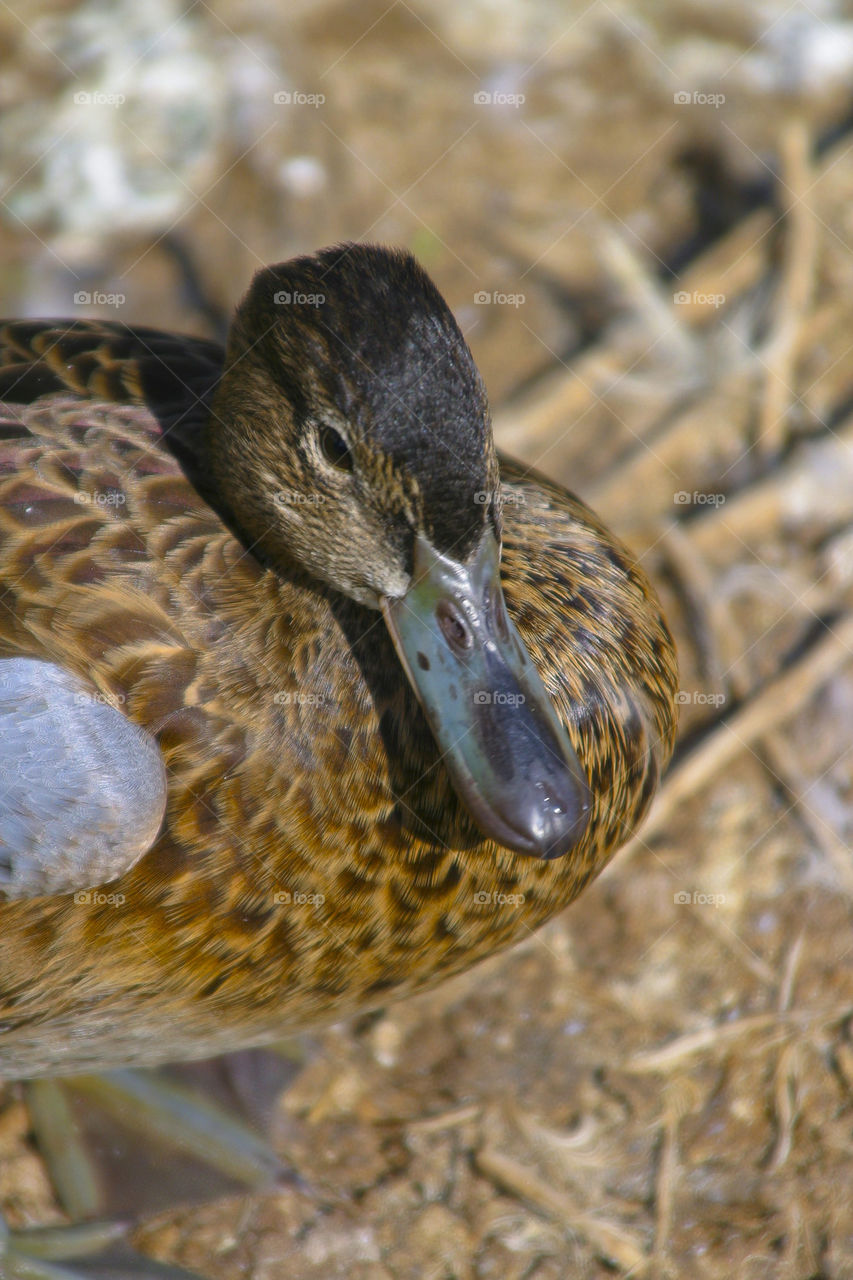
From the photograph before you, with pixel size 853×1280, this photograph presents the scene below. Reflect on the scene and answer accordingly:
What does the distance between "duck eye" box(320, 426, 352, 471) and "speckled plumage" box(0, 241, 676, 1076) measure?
3.7 inches

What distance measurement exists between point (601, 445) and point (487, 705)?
6.33ft

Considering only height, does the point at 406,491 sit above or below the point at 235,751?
above

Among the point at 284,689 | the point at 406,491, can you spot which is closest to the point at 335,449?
the point at 406,491

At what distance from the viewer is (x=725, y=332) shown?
3.53 meters

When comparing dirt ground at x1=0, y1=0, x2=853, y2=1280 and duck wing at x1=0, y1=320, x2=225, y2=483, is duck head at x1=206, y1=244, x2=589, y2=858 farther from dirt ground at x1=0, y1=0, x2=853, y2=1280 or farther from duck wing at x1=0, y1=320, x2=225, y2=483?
dirt ground at x1=0, y1=0, x2=853, y2=1280

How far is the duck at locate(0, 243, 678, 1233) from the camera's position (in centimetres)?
155

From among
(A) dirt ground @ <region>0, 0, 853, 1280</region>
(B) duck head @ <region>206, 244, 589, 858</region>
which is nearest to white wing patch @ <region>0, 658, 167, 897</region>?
(B) duck head @ <region>206, 244, 589, 858</region>

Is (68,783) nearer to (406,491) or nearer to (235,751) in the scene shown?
(235,751)

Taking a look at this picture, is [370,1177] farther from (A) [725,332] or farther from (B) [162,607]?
(A) [725,332]

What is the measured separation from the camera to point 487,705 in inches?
63.3

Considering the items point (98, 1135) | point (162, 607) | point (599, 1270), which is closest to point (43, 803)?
point (162, 607)

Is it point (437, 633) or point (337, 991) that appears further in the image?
point (337, 991)

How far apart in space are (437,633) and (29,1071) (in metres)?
1.02

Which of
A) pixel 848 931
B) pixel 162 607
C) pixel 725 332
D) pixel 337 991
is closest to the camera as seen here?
pixel 162 607
